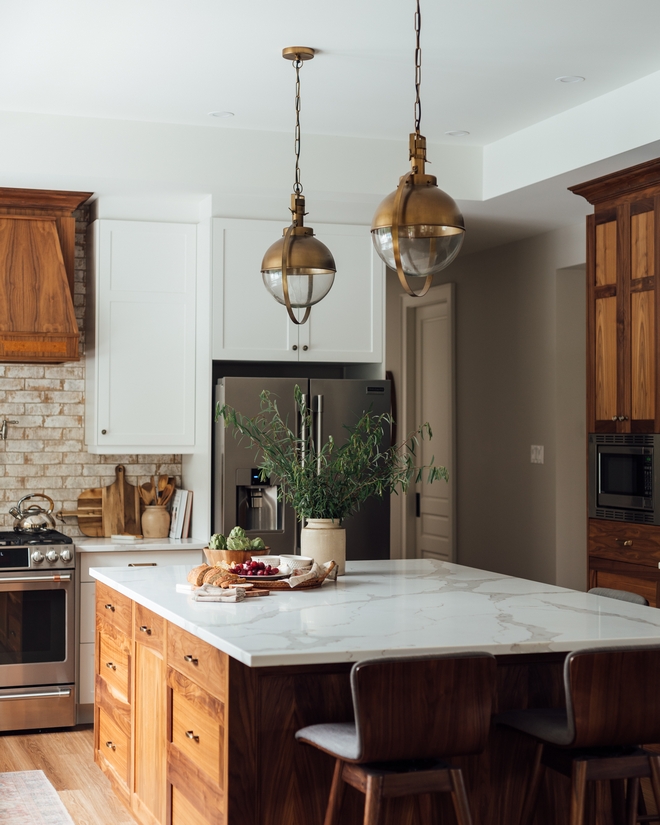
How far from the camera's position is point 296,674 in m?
2.53

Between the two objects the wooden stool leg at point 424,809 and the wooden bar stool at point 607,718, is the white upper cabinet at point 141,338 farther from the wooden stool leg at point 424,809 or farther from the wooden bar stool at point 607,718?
the wooden bar stool at point 607,718

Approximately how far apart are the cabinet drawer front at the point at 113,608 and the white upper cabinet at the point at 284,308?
4.93 ft

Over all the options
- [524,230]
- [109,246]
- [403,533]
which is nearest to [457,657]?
[109,246]

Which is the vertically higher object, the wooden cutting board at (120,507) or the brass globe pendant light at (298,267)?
the brass globe pendant light at (298,267)

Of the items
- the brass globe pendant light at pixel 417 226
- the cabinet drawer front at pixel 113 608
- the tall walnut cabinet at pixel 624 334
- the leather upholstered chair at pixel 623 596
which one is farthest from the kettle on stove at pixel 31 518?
the brass globe pendant light at pixel 417 226

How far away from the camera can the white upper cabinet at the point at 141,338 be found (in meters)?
5.07

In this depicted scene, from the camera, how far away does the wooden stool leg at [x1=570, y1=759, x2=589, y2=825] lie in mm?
2355

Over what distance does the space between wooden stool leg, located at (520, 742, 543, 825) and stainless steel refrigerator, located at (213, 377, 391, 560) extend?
8.06 ft

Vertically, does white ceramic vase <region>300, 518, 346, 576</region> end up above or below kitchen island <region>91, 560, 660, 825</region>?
above

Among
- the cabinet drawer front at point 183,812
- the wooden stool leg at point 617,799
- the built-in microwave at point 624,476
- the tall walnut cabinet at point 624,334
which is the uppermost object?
the tall walnut cabinet at point 624,334

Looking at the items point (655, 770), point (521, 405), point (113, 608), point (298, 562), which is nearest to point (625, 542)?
point (298, 562)

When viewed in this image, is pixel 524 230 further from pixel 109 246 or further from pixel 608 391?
pixel 109 246

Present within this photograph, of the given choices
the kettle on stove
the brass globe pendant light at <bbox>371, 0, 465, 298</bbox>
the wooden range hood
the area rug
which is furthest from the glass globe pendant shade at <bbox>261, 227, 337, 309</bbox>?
the kettle on stove

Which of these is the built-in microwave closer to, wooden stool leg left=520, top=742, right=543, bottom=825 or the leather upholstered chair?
the leather upholstered chair
